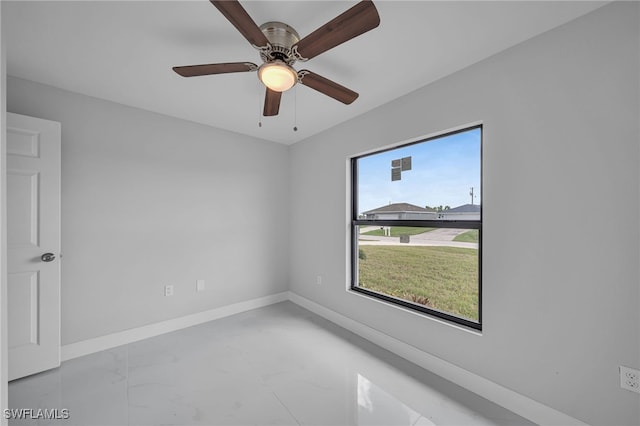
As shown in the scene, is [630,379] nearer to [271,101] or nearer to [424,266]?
[424,266]

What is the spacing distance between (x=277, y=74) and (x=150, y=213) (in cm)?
223

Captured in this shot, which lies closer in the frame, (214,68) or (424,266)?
(214,68)

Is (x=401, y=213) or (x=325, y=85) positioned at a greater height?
(x=325, y=85)

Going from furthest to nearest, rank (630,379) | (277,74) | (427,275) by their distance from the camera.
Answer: (427,275) → (277,74) → (630,379)

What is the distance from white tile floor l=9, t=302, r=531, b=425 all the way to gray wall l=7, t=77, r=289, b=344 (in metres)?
0.52

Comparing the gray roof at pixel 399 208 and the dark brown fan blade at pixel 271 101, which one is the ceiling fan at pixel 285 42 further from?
the gray roof at pixel 399 208

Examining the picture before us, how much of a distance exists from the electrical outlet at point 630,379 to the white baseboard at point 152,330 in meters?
3.35

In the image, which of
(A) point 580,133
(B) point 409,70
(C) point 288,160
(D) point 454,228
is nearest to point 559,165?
(A) point 580,133

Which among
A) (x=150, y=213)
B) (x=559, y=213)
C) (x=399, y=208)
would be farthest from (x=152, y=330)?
(x=559, y=213)

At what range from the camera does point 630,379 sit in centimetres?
134

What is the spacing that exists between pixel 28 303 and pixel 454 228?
3518 millimetres

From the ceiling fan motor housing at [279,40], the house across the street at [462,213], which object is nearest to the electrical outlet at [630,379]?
the house across the street at [462,213]

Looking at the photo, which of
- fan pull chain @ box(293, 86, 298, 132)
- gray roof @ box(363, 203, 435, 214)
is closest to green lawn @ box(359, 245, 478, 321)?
gray roof @ box(363, 203, 435, 214)

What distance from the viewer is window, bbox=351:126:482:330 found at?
2104mm
